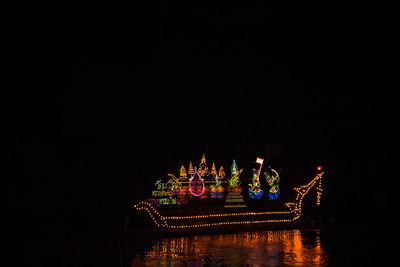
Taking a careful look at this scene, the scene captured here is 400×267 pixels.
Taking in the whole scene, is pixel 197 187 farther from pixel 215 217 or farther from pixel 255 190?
pixel 255 190

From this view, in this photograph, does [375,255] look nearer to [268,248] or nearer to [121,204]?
[268,248]

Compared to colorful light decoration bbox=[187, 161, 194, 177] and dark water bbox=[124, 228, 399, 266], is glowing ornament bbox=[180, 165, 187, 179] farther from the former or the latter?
dark water bbox=[124, 228, 399, 266]

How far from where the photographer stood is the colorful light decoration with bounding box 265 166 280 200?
13.5m

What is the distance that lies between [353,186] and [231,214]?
18.7ft

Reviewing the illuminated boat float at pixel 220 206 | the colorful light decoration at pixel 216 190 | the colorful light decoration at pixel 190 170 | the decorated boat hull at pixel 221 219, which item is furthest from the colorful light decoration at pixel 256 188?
the colorful light decoration at pixel 190 170

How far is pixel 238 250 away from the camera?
9.79 meters

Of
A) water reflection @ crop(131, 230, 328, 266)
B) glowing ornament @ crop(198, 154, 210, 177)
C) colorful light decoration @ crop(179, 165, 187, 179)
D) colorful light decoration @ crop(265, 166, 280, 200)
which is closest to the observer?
water reflection @ crop(131, 230, 328, 266)

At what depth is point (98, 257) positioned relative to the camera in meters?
8.36

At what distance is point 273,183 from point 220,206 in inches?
83.0

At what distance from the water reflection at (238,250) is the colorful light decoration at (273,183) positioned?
164 cm

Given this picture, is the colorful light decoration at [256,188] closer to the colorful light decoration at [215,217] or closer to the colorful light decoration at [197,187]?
the colorful light decoration at [215,217]

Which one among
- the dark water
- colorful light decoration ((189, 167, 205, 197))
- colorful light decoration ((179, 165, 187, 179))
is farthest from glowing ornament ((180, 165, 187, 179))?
the dark water

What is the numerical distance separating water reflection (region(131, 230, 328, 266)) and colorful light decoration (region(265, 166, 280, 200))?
5.38 feet

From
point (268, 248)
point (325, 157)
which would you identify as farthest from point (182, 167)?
point (268, 248)
